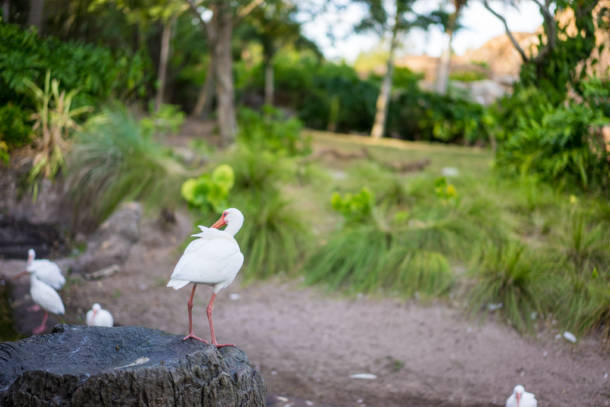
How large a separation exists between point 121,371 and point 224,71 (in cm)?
568

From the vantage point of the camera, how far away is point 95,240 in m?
5.01

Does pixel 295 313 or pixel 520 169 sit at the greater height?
pixel 520 169

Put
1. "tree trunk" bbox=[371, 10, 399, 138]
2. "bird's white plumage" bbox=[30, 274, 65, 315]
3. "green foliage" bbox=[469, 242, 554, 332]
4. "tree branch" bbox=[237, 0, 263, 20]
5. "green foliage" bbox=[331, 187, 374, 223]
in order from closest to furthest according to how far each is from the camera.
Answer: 1. "bird's white plumage" bbox=[30, 274, 65, 315]
2. "green foliage" bbox=[469, 242, 554, 332]
3. "green foliage" bbox=[331, 187, 374, 223]
4. "tree branch" bbox=[237, 0, 263, 20]
5. "tree trunk" bbox=[371, 10, 399, 138]

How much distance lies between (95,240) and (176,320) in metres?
1.47

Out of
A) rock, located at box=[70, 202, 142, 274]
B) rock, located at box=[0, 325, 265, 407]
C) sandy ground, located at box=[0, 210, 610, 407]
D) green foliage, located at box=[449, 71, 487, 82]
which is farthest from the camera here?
green foliage, located at box=[449, 71, 487, 82]

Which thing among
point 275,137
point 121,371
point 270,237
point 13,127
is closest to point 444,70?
point 275,137

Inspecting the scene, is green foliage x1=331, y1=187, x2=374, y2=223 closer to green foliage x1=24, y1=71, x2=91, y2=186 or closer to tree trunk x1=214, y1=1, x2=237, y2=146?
tree trunk x1=214, y1=1, x2=237, y2=146

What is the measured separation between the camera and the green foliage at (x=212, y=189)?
511 cm

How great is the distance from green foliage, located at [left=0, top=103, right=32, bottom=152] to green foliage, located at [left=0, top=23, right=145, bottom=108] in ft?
0.61

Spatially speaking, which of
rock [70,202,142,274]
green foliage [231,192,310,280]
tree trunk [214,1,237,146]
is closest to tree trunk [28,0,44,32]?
tree trunk [214,1,237,146]

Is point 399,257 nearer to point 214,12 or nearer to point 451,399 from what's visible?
point 451,399

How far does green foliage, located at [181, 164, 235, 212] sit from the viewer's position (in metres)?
5.11

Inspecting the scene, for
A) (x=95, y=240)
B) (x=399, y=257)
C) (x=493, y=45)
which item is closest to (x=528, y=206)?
(x=399, y=257)

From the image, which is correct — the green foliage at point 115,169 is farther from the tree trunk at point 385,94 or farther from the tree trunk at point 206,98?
the tree trunk at point 385,94
